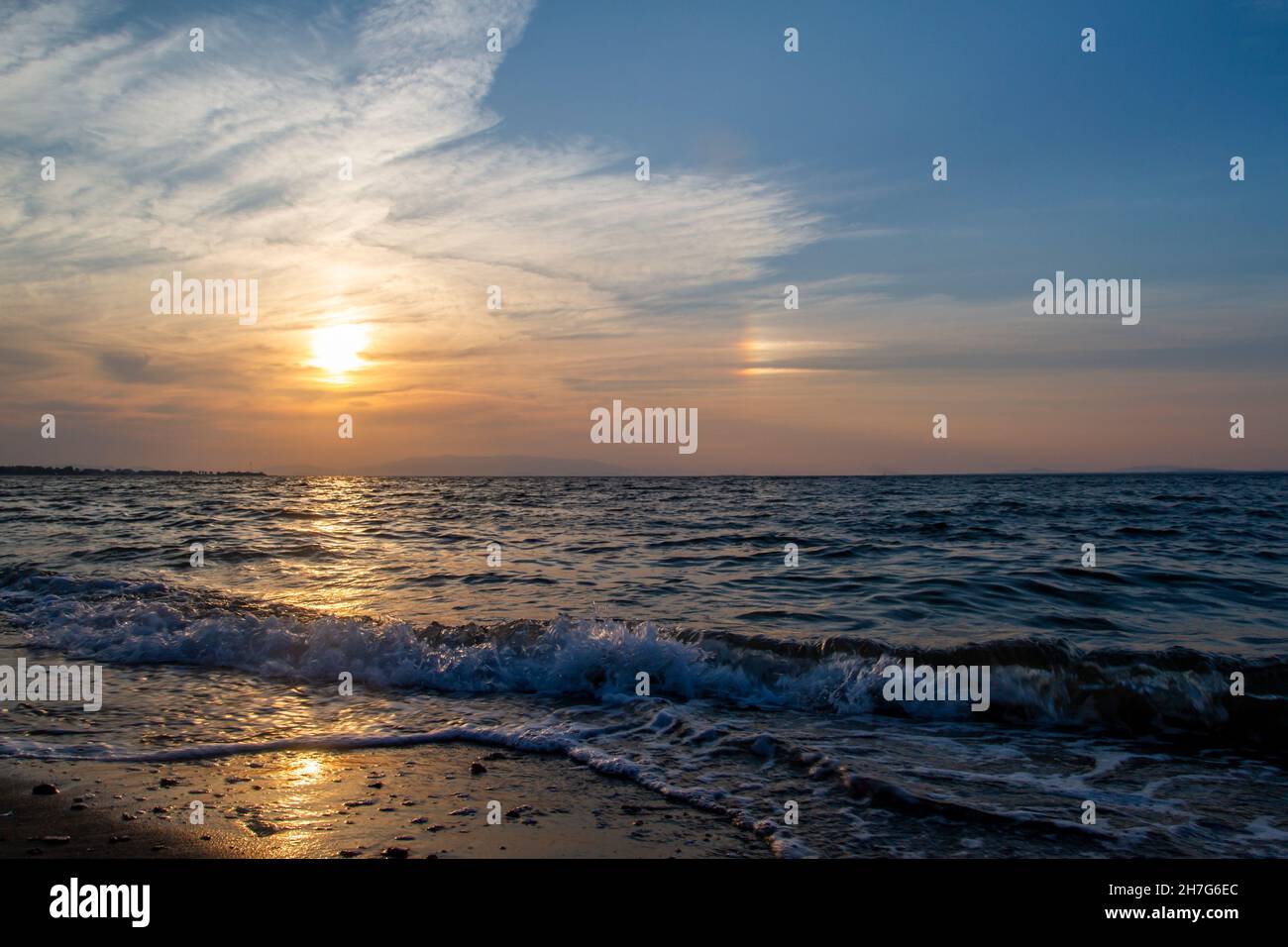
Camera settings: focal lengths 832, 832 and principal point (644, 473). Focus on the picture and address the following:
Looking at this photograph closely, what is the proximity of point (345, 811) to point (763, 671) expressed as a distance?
5.77 m

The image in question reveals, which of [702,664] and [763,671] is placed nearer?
[763,671]

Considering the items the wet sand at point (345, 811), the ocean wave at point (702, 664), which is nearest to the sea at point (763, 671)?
the ocean wave at point (702, 664)

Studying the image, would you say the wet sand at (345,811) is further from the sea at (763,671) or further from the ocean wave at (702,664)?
the ocean wave at (702,664)

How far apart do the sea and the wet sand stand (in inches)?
14.5

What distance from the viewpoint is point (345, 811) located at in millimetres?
5895

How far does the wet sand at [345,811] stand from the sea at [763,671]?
369mm

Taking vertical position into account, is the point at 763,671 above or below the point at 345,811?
below

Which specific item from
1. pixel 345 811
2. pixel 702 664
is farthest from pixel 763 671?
pixel 345 811

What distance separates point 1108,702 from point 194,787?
9.12 metres

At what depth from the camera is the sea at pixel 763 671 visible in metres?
6.45

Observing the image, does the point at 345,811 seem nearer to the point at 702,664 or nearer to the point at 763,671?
the point at 702,664

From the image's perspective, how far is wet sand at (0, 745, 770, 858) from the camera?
5293 millimetres
